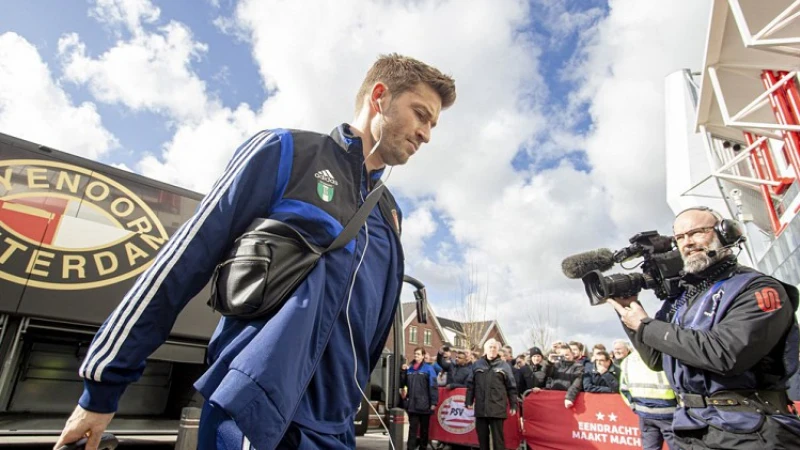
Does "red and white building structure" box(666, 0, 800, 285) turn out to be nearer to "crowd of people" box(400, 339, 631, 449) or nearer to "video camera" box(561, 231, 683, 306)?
"crowd of people" box(400, 339, 631, 449)

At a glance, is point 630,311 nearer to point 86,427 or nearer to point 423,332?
point 86,427

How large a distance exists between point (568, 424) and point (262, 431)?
315 inches

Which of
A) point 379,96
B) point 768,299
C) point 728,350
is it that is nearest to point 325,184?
point 379,96

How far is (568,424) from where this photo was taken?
296 inches

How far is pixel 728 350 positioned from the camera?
2.10 metres

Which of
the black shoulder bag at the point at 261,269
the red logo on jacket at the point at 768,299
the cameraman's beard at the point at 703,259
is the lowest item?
the black shoulder bag at the point at 261,269

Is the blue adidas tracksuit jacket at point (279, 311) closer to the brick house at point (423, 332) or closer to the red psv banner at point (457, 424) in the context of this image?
the red psv banner at point (457, 424)

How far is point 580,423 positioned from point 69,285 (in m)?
7.64

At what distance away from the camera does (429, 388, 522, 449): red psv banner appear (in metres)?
8.27

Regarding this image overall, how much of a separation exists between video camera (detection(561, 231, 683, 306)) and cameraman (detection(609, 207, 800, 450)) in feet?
0.40

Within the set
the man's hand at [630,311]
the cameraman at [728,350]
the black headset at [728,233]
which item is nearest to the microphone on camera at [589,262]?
the man's hand at [630,311]

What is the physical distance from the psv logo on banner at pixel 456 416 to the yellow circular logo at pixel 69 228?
6.94 meters

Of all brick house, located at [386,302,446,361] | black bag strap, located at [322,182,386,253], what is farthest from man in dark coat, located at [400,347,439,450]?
brick house, located at [386,302,446,361]

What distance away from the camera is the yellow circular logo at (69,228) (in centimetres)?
400
